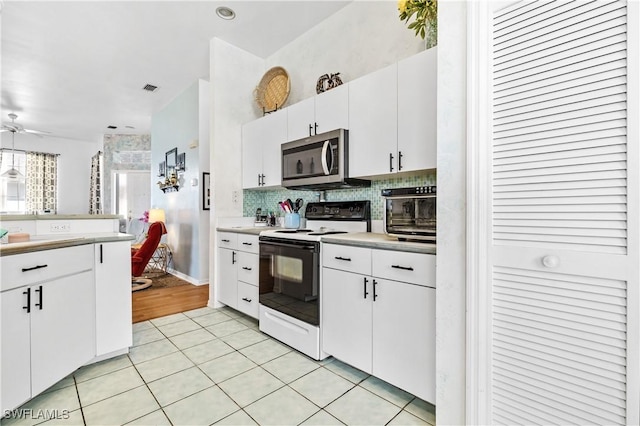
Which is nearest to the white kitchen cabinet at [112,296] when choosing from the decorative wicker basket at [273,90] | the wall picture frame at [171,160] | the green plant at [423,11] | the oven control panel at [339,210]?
the oven control panel at [339,210]

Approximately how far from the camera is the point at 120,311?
2.17 metres

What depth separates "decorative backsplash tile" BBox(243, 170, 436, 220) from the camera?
235cm

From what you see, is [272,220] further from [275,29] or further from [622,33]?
[622,33]

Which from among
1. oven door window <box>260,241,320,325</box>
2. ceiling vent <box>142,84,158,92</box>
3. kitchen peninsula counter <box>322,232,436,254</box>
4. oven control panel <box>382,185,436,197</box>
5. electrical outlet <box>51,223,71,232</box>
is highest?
ceiling vent <box>142,84,158,92</box>

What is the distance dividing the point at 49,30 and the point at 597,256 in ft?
15.9

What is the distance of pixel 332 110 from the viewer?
8.31ft

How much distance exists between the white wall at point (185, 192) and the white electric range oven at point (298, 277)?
2.27 metres

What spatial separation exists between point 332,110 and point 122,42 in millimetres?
2722

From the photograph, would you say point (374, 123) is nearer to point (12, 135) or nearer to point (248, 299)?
point (248, 299)

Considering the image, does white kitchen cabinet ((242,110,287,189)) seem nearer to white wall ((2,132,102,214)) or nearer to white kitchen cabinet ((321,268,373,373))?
white kitchen cabinet ((321,268,373,373))

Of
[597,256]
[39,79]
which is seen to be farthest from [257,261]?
[39,79]

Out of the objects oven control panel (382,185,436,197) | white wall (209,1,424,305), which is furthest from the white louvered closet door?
white wall (209,1,424,305)

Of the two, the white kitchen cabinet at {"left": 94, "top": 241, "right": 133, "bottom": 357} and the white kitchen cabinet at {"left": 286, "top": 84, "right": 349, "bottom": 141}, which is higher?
the white kitchen cabinet at {"left": 286, "top": 84, "right": 349, "bottom": 141}

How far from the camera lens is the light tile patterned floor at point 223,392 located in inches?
61.5
